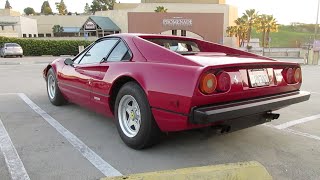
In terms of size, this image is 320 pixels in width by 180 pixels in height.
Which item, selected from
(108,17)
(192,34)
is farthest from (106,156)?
(108,17)

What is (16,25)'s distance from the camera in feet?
163

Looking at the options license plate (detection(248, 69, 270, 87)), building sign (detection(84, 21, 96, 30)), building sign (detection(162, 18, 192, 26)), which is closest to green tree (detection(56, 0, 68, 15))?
building sign (detection(84, 21, 96, 30))

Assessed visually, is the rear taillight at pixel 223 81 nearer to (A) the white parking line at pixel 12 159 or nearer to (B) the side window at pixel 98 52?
(B) the side window at pixel 98 52

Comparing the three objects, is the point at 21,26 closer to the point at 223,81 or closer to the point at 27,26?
the point at 27,26

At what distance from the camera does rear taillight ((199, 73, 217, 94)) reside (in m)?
3.34

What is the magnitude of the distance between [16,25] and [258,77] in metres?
51.8

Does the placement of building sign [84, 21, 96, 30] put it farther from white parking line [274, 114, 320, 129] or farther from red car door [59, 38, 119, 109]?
white parking line [274, 114, 320, 129]

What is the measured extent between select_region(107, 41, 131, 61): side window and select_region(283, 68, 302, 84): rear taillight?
1983 mm

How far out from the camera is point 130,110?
4.14m

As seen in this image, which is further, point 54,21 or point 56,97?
point 54,21

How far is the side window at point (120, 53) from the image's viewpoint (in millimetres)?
4329

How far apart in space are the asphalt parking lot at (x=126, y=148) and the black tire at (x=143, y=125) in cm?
11

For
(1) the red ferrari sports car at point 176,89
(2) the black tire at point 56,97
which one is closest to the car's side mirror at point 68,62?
(2) the black tire at point 56,97

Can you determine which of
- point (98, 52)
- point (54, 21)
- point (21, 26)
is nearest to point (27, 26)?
point (21, 26)
